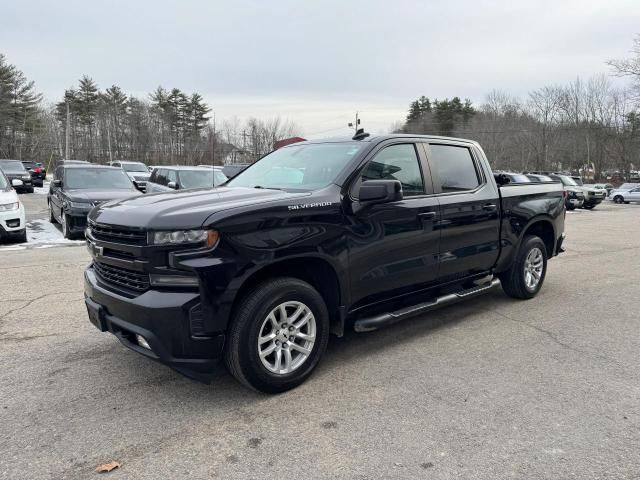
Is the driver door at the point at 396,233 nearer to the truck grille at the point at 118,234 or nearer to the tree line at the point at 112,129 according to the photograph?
the truck grille at the point at 118,234

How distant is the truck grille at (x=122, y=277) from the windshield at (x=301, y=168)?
56.6 inches

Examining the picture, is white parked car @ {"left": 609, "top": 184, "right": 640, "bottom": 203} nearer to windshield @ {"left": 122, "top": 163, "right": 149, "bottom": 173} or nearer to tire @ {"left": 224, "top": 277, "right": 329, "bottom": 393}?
windshield @ {"left": 122, "top": 163, "right": 149, "bottom": 173}

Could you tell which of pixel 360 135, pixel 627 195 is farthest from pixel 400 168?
pixel 627 195

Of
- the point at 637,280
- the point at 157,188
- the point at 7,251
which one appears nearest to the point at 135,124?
the point at 157,188

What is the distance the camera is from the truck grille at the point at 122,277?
3.23 metres

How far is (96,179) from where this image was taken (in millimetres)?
11648

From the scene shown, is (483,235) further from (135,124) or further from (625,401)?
(135,124)

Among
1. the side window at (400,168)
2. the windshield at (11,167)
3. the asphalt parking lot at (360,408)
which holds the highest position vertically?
the windshield at (11,167)

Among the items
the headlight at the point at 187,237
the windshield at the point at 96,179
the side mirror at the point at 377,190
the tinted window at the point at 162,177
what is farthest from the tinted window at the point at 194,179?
the headlight at the point at 187,237

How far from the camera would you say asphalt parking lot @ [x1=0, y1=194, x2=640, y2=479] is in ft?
8.86

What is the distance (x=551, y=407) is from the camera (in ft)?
10.9

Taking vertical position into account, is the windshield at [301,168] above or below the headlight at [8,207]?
above

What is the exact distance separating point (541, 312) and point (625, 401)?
2215 mm

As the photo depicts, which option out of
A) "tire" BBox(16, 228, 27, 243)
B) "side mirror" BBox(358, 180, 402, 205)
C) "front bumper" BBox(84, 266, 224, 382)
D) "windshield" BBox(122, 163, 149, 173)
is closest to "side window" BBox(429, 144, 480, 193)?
"side mirror" BBox(358, 180, 402, 205)
